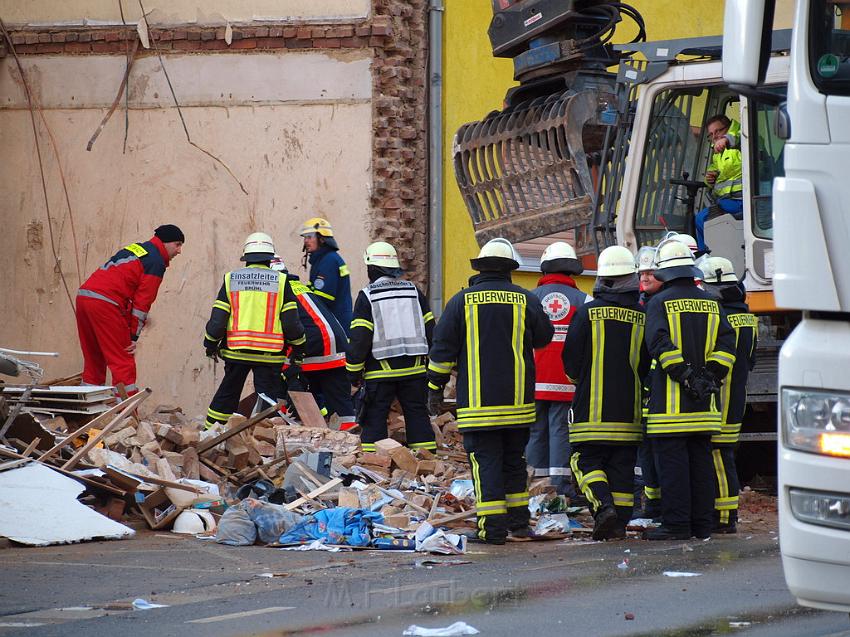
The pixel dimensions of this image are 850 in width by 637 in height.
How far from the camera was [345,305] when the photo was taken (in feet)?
45.7

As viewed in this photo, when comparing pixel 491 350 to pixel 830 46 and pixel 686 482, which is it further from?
pixel 830 46

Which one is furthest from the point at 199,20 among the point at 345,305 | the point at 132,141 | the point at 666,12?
the point at 666,12

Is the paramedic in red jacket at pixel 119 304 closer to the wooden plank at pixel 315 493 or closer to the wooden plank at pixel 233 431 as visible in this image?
the wooden plank at pixel 233 431

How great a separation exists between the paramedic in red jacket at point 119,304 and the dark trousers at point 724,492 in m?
5.60

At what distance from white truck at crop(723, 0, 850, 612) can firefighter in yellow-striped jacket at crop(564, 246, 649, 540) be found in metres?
4.28

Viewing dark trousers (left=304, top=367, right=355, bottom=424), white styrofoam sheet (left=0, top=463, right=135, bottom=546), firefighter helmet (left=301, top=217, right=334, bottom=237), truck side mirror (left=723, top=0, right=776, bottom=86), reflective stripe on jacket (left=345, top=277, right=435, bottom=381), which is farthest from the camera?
firefighter helmet (left=301, top=217, right=334, bottom=237)

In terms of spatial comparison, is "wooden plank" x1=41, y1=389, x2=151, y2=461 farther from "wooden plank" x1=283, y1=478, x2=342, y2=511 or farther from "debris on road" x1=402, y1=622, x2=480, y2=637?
"debris on road" x1=402, y1=622, x2=480, y2=637

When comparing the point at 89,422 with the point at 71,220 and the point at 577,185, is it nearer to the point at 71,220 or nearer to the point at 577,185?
the point at 577,185

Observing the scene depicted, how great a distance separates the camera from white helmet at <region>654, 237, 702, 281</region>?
9165 mm

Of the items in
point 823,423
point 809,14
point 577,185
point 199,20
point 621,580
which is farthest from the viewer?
point 199,20

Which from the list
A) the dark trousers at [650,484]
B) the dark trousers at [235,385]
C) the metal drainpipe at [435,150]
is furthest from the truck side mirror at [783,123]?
the metal drainpipe at [435,150]

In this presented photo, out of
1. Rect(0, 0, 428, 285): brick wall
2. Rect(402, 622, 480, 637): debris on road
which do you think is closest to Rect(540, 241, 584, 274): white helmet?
Rect(0, 0, 428, 285): brick wall

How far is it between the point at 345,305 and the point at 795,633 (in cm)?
831

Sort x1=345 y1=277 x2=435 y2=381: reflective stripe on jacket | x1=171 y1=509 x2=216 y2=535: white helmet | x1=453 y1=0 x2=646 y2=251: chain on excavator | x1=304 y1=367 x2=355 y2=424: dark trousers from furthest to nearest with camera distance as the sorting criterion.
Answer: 1. x1=304 y1=367 x2=355 y2=424: dark trousers
2. x1=453 y1=0 x2=646 y2=251: chain on excavator
3. x1=345 y1=277 x2=435 y2=381: reflective stripe on jacket
4. x1=171 y1=509 x2=216 y2=535: white helmet
